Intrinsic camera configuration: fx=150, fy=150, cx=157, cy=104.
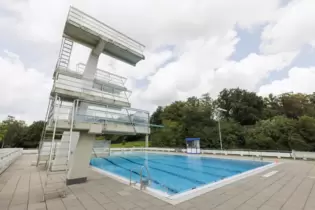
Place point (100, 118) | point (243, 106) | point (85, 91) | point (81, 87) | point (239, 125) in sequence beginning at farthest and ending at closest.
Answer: point (243, 106) < point (239, 125) < point (85, 91) < point (81, 87) < point (100, 118)

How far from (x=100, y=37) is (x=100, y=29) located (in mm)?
465

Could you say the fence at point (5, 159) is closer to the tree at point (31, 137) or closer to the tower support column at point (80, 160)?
the tower support column at point (80, 160)

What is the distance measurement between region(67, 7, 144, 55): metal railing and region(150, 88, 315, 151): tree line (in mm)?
17323

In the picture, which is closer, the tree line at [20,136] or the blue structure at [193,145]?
the blue structure at [193,145]

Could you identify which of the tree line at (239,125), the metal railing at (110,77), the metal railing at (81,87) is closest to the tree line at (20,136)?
the tree line at (239,125)

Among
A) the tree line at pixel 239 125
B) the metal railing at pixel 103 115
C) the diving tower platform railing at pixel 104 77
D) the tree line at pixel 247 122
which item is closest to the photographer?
the metal railing at pixel 103 115

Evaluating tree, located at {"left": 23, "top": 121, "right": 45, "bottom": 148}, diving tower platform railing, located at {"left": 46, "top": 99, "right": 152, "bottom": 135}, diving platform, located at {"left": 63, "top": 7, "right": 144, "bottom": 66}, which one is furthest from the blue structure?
tree, located at {"left": 23, "top": 121, "right": 45, "bottom": 148}

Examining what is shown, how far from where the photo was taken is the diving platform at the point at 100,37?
6528 millimetres

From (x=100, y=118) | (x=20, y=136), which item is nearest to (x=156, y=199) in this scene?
(x=100, y=118)

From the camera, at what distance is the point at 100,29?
7.09 meters

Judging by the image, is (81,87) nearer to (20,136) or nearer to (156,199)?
(156,199)

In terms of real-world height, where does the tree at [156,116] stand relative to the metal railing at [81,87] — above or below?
above

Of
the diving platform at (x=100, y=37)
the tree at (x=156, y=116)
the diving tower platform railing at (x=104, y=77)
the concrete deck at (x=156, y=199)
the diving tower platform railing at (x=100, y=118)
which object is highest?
the tree at (x=156, y=116)

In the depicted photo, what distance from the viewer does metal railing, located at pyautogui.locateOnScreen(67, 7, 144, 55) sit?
6.49 m
